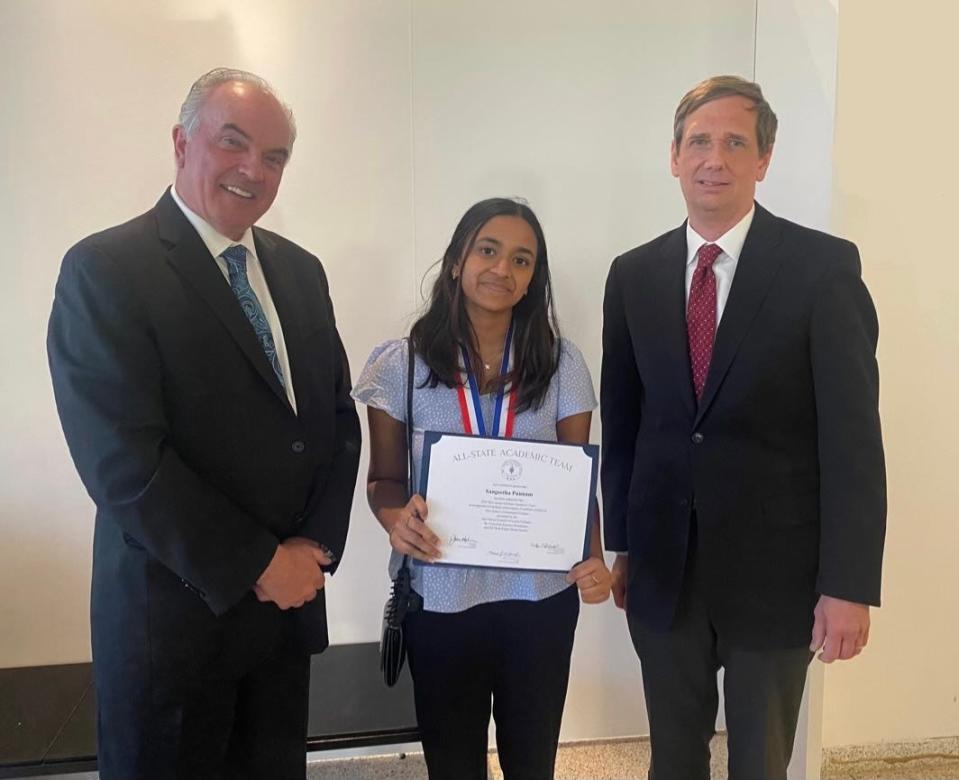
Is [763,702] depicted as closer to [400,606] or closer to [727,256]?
[400,606]

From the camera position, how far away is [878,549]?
148 centimetres

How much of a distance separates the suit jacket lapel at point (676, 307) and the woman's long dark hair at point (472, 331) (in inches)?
10.0

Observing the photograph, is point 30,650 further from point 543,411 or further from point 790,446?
point 790,446

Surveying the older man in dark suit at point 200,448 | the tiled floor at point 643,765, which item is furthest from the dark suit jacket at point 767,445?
the tiled floor at point 643,765

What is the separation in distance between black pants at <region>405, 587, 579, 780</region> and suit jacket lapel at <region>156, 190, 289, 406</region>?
0.66 m

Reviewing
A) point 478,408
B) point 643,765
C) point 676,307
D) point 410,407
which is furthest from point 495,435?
point 643,765

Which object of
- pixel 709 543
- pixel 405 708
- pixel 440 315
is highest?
pixel 440 315

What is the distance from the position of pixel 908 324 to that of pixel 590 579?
5.21 ft

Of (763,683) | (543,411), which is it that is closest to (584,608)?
(763,683)

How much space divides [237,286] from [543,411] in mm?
697

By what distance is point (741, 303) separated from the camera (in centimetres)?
153

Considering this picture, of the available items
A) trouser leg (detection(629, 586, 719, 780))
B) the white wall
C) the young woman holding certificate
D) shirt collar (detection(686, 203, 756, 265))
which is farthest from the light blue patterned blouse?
the white wall
